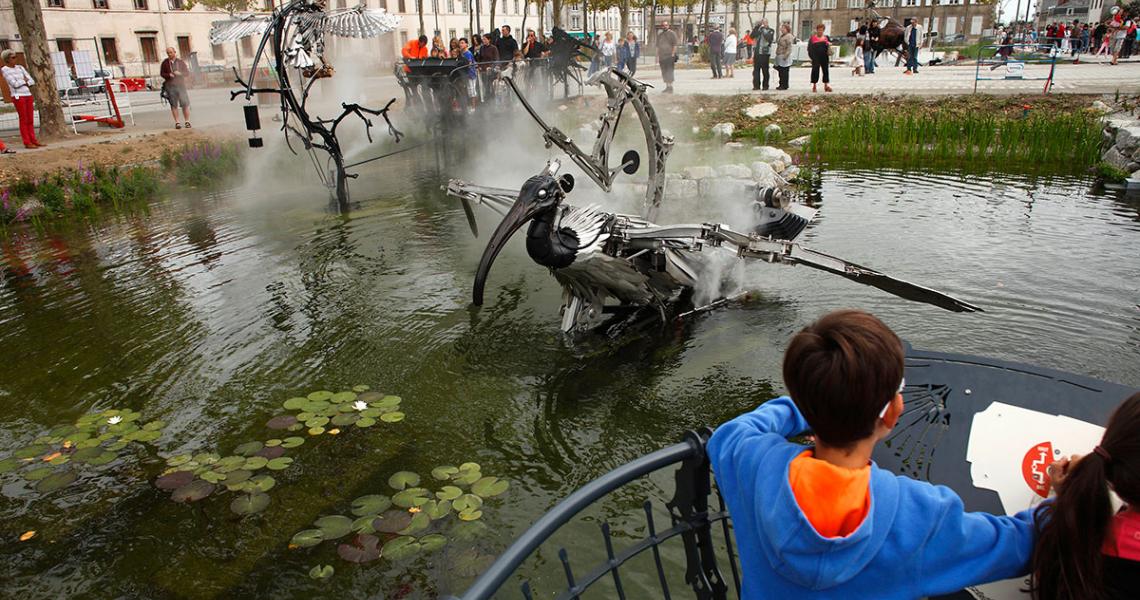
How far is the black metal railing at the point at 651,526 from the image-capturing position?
1.90 meters

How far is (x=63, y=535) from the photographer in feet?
15.2

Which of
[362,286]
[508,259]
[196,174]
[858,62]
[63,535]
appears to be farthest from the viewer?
[858,62]

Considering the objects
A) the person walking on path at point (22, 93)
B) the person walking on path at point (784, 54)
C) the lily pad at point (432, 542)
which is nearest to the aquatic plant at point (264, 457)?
the lily pad at point (432, 542)

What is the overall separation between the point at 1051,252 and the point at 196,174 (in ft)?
47.6

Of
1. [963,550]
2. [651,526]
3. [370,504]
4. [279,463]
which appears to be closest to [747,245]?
[370,504]

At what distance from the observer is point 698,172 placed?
12.3 m

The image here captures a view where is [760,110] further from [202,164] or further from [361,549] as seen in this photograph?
[361,549]

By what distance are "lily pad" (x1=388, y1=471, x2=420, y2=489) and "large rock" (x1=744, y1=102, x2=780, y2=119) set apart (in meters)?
15.3

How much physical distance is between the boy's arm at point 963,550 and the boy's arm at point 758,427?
411mm

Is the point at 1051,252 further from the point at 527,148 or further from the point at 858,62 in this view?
the point at 858,62

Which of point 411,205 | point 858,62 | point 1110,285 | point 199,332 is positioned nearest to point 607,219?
point 199,332

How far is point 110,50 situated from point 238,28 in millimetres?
38342

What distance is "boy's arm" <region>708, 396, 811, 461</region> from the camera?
79.2 inches

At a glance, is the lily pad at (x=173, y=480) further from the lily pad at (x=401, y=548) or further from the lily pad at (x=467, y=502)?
the lily pad at (x=467, y=502)
